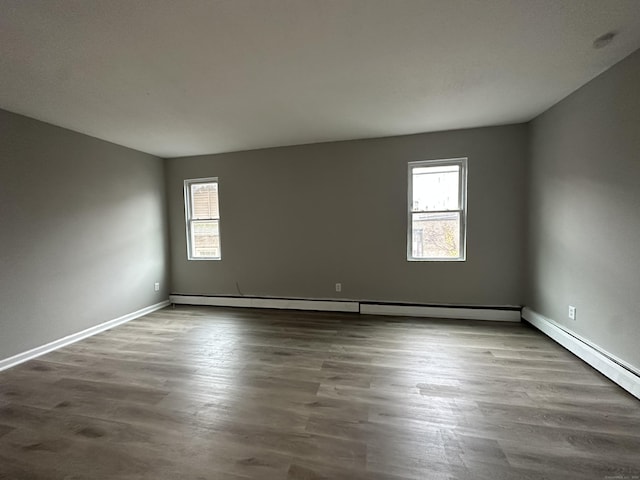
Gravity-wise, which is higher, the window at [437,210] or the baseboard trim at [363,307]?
the window at [437,210]

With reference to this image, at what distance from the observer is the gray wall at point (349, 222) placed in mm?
3543

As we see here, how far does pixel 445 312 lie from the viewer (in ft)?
12.2

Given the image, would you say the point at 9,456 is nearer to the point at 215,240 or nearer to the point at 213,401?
the point at 213,401

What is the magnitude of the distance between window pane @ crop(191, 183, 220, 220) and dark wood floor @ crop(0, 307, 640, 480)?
223 centimetres

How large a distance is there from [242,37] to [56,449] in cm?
272

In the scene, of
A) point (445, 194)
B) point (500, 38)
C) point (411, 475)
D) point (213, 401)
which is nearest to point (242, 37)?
point (500, 38)

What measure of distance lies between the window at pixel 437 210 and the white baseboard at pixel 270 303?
1.23 m

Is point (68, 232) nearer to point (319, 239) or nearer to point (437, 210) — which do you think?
point (319, 239)

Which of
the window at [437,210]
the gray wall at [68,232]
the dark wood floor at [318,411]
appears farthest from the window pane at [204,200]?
the window at [437,210]

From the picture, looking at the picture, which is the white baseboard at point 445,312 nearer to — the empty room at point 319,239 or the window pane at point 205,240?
the empty room at point 319,239

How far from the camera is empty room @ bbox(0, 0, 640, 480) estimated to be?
1.55 metres

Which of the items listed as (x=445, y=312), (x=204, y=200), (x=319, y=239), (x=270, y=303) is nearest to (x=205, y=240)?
(x=204, y=200)

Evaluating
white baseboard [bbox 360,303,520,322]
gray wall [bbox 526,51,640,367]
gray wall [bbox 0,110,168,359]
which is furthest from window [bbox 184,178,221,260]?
gray wall [bbox 526,51,640,367]

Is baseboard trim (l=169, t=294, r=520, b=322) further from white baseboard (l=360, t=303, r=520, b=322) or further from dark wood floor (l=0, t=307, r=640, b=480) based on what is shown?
dark wood floor (l=0, t=307, r=640, b=480)
